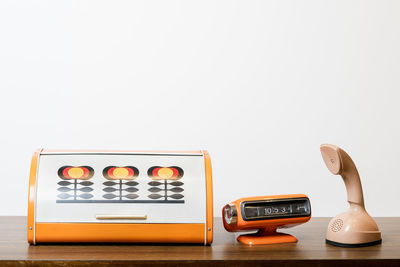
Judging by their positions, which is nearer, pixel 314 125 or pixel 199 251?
pixel 199 251

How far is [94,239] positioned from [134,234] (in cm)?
10

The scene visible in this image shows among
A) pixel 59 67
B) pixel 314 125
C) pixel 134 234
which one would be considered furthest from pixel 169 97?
pixel 134 234

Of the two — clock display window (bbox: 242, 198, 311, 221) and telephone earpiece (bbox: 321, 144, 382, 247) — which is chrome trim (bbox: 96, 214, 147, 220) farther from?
telephone earpiece (bbox: 321, 144, 382, 247)

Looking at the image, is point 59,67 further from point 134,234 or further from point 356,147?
point 356,147

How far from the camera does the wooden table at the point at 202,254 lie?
1098mm

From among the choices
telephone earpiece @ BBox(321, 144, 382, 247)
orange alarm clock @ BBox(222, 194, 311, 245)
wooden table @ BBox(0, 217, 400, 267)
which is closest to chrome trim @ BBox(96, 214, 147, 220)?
wooden table @ BBox(0, 217, 400, 267)

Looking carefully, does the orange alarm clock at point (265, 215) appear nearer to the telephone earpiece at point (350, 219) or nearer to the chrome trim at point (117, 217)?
the telephone earpiece at point (350, 219)

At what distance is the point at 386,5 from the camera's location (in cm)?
186

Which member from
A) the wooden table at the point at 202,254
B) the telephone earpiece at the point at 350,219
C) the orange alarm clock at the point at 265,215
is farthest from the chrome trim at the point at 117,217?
the telephone earpiece at the point at 350,219

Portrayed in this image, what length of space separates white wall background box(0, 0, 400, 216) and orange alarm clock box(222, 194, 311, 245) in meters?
0.50

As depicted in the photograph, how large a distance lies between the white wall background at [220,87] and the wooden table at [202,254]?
0.48m

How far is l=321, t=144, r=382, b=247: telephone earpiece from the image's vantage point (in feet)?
4.14

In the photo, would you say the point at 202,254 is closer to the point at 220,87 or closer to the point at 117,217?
the point at 117,217

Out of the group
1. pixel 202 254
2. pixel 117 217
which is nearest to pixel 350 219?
pixel 202 254
